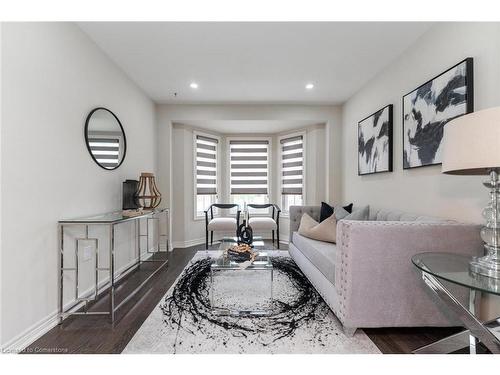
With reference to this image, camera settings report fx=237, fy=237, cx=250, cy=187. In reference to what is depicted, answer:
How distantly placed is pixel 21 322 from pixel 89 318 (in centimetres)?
45

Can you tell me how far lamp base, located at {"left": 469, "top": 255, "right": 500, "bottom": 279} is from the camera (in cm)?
123

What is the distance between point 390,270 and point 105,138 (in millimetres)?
2910

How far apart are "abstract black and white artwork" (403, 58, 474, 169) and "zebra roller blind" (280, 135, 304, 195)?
2375 millimetres

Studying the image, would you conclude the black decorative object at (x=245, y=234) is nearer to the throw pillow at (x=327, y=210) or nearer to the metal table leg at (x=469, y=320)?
the throw pillow at (x=327, y=210)

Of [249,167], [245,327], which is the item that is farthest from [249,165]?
[245,327]

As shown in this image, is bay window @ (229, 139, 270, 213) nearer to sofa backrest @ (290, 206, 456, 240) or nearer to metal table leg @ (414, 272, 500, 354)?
sofa backrest @ (290, 206, 456, 240)

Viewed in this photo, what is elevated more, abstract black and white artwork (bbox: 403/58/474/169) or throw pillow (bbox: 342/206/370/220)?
→ abstract black and white artwork (bbox: 403/58/474/169)

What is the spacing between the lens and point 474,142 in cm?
124

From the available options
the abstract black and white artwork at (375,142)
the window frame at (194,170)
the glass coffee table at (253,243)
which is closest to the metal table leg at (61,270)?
the glass coffee table at (253,243)

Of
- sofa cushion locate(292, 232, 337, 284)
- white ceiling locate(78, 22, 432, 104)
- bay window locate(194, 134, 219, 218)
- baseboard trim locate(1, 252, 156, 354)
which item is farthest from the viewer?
bay window locate(194, 134, 219, 218)

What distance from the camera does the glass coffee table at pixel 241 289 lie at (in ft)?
6.73

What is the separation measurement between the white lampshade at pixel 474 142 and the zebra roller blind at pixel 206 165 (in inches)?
158

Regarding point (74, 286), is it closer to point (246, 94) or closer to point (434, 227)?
point (434, 227)

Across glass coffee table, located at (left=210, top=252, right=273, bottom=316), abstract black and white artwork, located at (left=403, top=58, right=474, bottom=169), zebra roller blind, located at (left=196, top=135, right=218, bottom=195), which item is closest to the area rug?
glass coffee table, located at (left=210, top=252, right=273, bottom=316)
